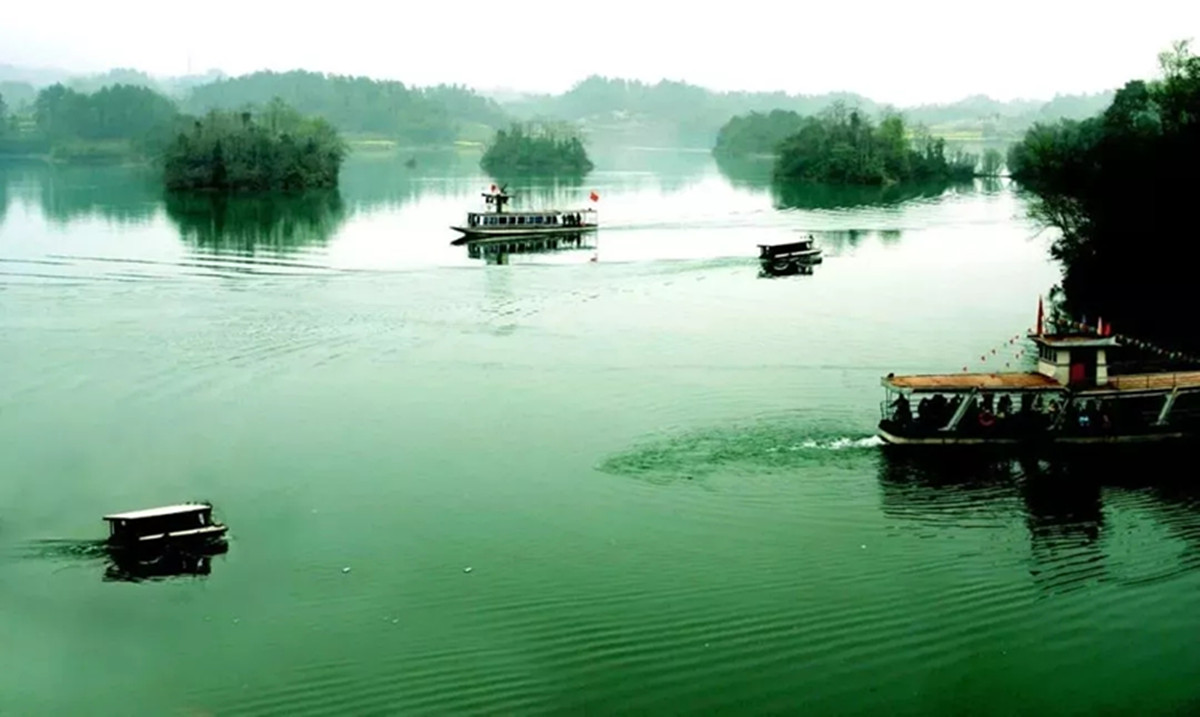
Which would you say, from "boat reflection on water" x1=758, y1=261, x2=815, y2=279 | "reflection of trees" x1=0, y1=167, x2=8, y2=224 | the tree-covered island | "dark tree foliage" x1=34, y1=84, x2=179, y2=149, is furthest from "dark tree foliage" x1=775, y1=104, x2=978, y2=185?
"dark tree foliage" x1=34, y1=84, x2=179, y2=149

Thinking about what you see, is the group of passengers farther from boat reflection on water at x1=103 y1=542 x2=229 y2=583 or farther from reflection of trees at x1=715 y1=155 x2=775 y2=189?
reflection of trees at x1=715 y1=155 x2=775 y2=189

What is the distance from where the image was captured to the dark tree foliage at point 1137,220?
87.1ft

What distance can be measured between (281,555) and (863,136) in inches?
2381

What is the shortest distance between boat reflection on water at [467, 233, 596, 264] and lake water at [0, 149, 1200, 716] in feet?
26.3

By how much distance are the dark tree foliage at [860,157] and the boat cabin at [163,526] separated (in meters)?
57.4

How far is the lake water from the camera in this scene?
11.3m

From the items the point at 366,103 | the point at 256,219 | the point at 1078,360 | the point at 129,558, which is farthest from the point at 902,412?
the point at 366,103

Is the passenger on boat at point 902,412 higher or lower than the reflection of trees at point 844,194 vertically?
lower

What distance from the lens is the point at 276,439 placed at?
18094 millimetres

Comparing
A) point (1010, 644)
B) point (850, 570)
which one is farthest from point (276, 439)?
point (1010, 644)

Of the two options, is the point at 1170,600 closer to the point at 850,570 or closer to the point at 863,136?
the point at 850,570

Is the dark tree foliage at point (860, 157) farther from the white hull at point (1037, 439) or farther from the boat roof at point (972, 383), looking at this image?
the white hull at point (1037, 439)

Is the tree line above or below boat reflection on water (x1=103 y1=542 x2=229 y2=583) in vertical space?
above

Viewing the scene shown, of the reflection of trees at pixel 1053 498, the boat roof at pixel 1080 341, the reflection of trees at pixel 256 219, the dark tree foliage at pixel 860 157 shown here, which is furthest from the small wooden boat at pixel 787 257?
the dark tree foliage at pixel 860 157
